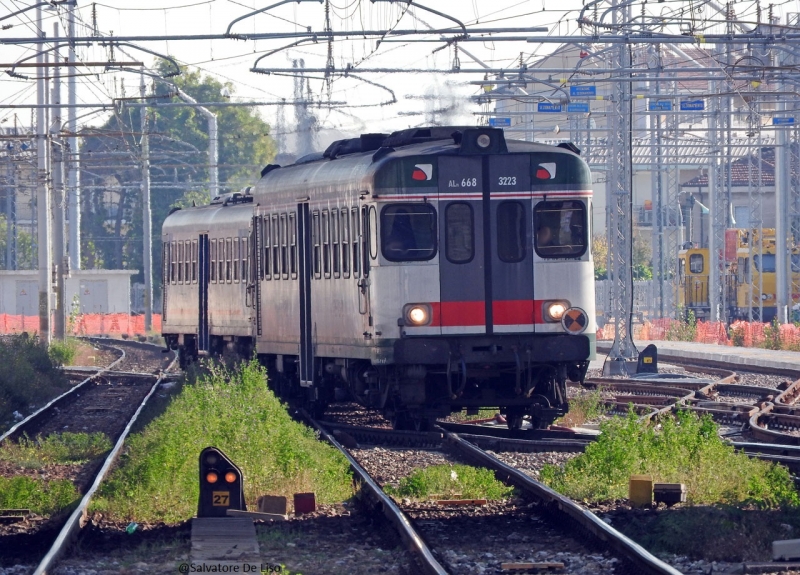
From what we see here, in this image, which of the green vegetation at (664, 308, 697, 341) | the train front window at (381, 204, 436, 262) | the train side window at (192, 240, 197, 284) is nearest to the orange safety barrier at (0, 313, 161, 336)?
the green vegetation at (664, 308, 697, 341)

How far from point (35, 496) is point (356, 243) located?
5415 mm

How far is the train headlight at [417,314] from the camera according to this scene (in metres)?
15.0

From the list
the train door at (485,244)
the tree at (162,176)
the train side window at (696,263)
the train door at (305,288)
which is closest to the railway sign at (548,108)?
the train door at (305,288)

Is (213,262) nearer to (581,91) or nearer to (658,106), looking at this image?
(581,91)

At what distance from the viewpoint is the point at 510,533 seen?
981cm

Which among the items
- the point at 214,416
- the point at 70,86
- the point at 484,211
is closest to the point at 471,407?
the point at 484,211

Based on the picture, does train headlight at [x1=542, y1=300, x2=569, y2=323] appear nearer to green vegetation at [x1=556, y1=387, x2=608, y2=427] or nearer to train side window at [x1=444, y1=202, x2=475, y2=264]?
train side window at [x1=444, y1=202, x2=475, y2=264]

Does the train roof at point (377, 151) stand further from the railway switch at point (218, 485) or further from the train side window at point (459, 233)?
the railway switch at point (218, 485)

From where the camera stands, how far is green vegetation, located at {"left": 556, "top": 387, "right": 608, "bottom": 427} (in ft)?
58.9

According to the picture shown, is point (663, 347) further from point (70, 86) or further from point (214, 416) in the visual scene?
point (214, 416)

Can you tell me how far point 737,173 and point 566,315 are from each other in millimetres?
67669

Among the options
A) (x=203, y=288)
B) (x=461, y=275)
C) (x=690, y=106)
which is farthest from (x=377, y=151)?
(x=690, y=106)

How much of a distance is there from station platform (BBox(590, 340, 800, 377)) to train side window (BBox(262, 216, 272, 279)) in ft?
40.3

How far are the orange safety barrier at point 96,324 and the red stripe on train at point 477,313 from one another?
127 ft
